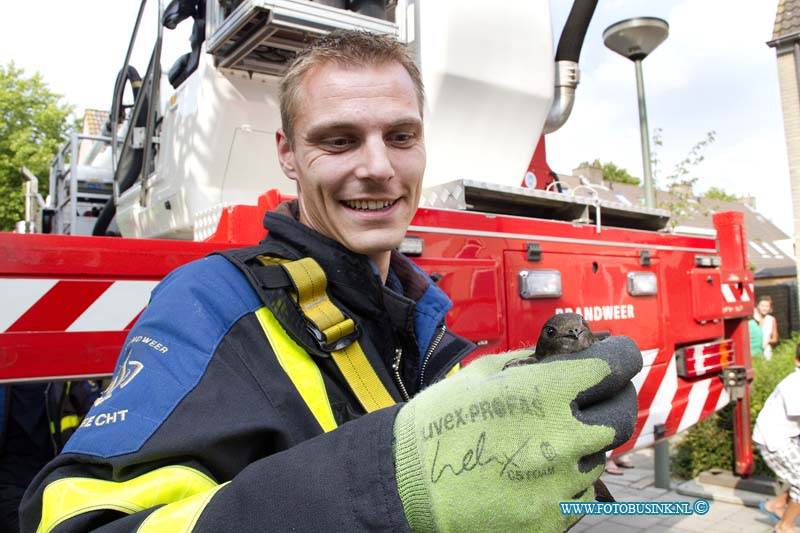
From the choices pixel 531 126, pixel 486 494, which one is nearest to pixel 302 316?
pixel 486 494

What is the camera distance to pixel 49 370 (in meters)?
1.62

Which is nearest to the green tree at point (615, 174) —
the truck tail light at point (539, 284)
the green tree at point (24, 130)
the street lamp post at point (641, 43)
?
the green tree at point (24, 130)

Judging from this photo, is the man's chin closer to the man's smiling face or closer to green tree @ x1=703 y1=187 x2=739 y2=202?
the man's smiling face

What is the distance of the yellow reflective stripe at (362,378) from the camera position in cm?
105

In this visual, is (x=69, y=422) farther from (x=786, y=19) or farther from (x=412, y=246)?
(x=786, y=19)

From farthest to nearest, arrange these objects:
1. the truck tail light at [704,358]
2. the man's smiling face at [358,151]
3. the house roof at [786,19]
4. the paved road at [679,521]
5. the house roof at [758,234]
Result: the house roof at [758,234]
the house roof at [786,19]
the paved road at [679,521]
the truck tail light at [704,358]
the man's smiling face at [358,151]

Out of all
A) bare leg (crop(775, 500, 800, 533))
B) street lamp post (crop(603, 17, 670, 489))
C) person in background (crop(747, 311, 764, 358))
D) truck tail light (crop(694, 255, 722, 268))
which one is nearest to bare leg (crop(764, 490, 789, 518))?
bare leg (crop(775, 500, 800, 533))

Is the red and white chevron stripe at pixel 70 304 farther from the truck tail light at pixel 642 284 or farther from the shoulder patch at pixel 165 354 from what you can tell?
the truck tail light at pixel 642 284

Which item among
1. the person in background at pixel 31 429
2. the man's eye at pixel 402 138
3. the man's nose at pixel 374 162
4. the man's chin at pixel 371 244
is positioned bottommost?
the person in background at pixel 31 429

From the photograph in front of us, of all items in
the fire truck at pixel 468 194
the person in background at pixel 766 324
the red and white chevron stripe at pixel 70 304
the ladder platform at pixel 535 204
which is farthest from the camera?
the person in background at pixel 766 324

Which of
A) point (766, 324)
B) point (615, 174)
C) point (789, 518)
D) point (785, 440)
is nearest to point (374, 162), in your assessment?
point (785, 440)

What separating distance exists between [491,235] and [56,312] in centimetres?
185

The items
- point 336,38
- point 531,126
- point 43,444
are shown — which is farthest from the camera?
point 531,126

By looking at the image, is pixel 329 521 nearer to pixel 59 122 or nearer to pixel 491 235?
pixel 491 235
